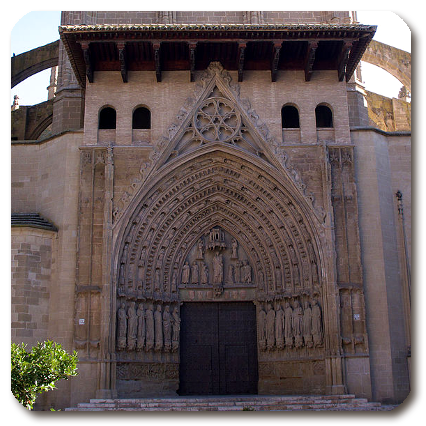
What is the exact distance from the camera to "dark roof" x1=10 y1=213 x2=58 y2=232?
1485cm

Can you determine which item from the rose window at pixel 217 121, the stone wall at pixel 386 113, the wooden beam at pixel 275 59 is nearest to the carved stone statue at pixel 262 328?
the rose window at pixel 217 121

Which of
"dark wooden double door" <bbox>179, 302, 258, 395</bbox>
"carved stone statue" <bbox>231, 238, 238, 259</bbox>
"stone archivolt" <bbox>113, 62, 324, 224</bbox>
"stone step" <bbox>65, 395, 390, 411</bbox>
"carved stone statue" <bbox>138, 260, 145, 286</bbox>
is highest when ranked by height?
"stone archivolt" <bbox>113, 62, 324, 224</bbox>

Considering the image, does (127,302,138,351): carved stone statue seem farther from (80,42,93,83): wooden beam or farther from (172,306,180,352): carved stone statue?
(80,42,93,83): wooden beam

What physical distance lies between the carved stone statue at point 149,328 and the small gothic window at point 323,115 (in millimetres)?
6274

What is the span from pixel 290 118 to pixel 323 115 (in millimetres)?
831

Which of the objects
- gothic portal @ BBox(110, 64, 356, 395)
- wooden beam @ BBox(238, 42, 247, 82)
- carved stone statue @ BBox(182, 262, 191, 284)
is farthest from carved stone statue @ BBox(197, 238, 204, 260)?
wooden beam @ BBox(238, 42, 247, 82)

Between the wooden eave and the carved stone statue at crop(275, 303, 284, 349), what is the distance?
5.68 metres

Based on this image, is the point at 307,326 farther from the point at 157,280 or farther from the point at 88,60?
the point at 88,60

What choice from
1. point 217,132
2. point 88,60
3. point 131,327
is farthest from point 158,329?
point 88,60

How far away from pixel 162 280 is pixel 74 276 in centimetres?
208

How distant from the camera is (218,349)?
15.9 m

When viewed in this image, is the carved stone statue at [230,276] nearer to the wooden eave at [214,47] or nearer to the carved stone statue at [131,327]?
the carved stone statue at [131,327]

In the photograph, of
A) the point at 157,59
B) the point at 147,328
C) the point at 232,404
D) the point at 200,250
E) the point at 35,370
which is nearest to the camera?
the point at 35,370

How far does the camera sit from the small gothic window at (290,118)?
667 inches
